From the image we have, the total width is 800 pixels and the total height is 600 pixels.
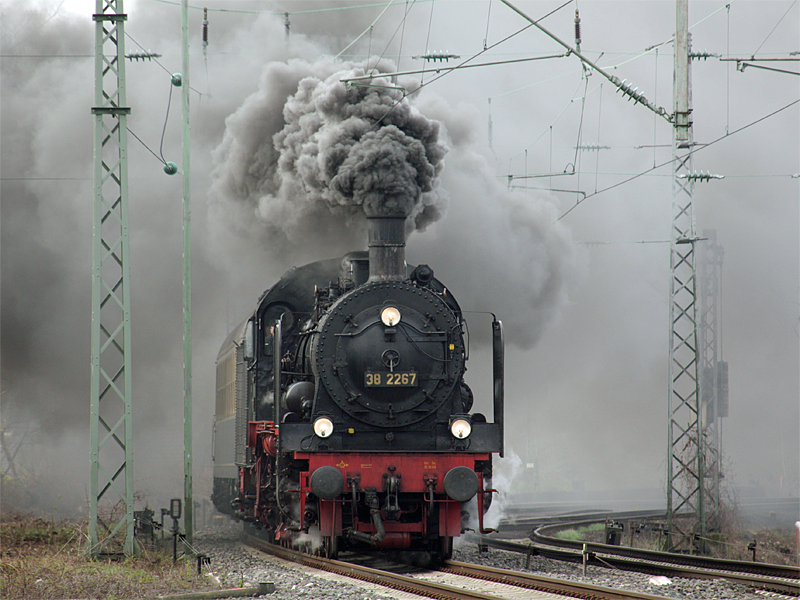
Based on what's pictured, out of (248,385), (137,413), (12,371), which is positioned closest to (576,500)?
(137,413)

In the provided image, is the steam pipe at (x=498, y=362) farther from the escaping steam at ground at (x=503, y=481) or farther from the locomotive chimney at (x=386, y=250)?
the escaping steam at ground at (x=503, y=481)

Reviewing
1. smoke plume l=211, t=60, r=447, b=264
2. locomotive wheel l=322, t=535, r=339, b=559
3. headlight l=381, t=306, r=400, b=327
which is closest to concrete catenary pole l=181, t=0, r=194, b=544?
smoke plume l=211, t=60, r=447, b=264

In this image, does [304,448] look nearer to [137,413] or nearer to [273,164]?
[273,164]

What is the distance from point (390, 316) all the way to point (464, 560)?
3323mm

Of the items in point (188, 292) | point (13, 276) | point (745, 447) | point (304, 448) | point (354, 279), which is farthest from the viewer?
point (745, 447)

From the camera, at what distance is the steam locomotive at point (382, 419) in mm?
10094

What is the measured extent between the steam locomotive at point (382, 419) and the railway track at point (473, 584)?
43cm

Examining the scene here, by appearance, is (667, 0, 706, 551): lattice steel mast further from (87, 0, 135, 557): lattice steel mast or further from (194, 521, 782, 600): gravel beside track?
(87, 0, 135, 557): lattice steel mast

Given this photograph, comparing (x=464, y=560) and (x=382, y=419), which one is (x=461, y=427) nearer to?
(x=382, y=419)

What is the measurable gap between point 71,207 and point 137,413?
8894 mm

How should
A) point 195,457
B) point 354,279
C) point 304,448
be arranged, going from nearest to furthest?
1. point 304,448
2. point 354,279
3. point 195,457

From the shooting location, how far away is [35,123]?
71.6ft

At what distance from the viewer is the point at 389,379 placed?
33.8 feet

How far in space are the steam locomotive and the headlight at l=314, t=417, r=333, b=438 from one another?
0.04 ft
